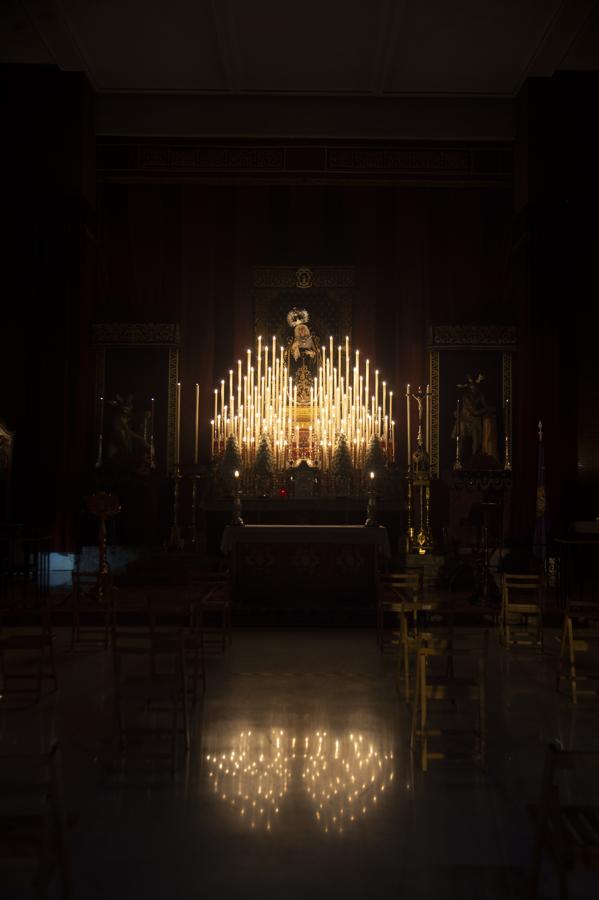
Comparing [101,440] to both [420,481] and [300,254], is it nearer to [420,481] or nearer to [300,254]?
[300,254]

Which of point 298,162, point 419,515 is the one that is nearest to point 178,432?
point 419,515

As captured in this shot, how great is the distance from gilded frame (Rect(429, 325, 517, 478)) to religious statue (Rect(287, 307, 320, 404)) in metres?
2.08

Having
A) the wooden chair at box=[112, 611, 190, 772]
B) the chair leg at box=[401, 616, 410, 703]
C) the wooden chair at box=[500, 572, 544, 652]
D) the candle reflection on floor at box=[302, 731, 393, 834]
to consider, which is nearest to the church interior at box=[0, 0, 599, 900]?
the wooden chair at box=[500, 572, 544, 652]

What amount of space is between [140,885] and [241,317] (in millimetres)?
12984

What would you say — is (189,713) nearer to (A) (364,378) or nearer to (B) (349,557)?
(B) (349,557)

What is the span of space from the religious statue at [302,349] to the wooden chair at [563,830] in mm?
12207

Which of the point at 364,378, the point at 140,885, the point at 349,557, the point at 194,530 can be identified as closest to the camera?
the point at 140,885

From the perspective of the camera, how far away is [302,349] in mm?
15312

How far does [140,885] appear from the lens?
132 inches

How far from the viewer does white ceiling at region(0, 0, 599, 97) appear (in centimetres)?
1303

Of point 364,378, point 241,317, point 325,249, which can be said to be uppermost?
point 325,249

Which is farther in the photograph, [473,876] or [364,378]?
[364,378]

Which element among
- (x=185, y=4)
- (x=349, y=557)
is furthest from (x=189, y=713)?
(x=185, y=4)

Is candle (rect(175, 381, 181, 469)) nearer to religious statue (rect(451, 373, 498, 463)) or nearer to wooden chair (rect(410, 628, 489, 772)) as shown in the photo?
religious statue (rect(451, 373, 498, 463))
